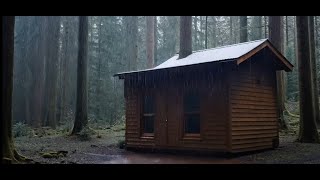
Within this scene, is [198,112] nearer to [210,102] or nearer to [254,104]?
[210,102]

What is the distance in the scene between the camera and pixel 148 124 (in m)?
13.5

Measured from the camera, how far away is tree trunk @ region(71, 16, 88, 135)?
17.7 m

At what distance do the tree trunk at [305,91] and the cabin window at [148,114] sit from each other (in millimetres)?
5871

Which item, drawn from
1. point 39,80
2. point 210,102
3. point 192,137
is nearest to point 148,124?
point 192,137

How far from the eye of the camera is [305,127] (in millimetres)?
13695

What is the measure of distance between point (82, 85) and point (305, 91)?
10.8m

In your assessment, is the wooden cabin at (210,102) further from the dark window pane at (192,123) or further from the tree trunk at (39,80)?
the tree trunk at (39,80)

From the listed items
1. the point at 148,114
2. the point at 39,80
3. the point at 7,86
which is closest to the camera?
the point at 7,86

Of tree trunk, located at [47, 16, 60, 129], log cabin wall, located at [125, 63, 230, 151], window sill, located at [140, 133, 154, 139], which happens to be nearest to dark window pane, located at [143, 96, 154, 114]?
log cabin wall, located at [125, 63, 230, 151]

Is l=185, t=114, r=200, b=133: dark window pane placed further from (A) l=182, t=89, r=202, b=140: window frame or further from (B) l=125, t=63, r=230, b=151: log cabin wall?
(B) l=125, t=63, r=230, b=151: log cabin wall
